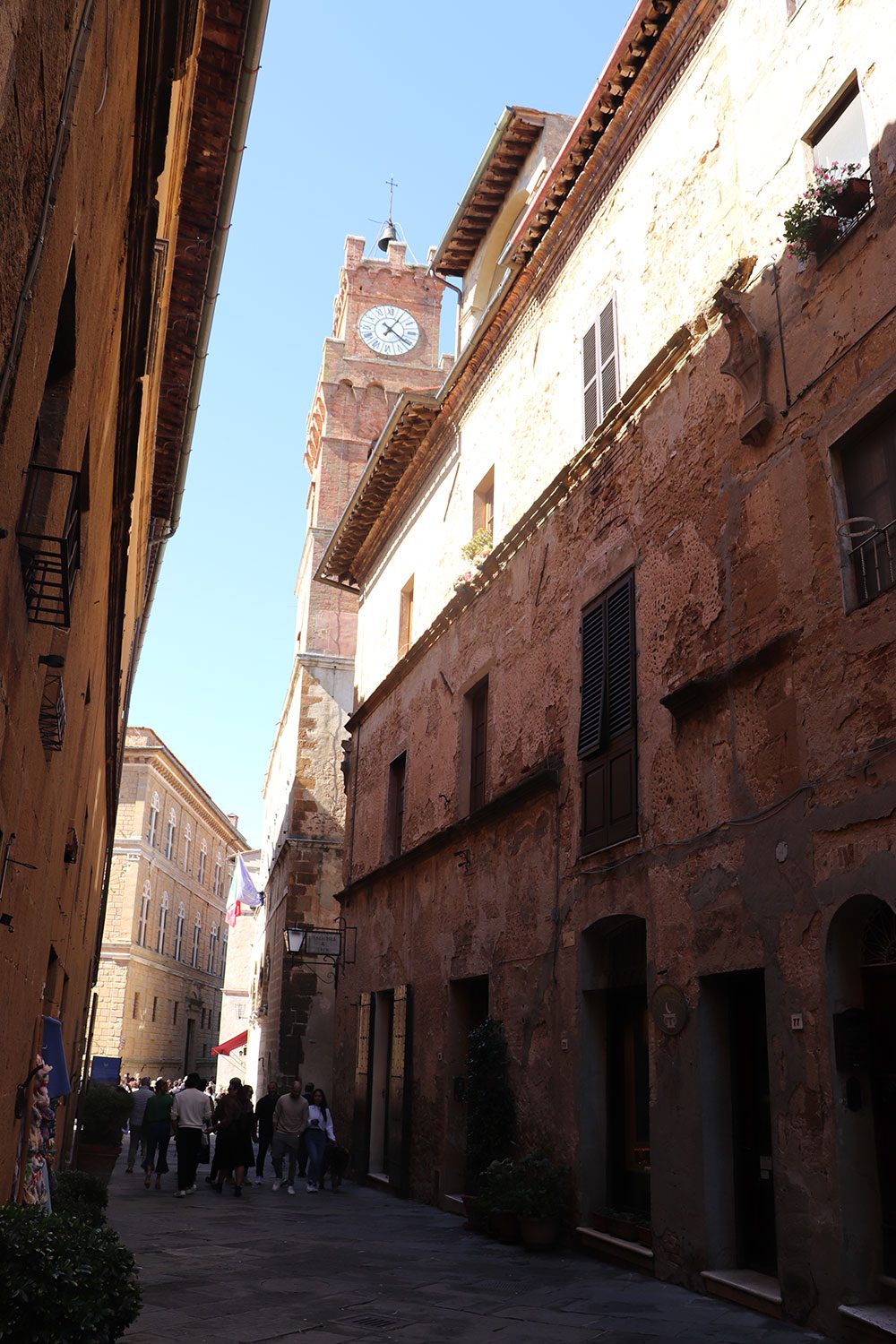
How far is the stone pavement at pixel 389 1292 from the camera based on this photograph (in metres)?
6.64

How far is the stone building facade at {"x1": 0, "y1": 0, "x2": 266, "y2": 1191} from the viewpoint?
349 centimetres

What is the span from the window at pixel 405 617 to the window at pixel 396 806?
1.87 meters

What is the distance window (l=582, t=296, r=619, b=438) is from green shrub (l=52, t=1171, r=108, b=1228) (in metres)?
7.99

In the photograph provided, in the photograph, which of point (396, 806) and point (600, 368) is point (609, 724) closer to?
point (600, 368)

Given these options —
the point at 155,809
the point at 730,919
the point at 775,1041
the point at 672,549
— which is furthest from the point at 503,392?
the point at 155,809

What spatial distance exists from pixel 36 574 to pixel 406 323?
3261 cm

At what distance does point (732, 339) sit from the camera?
28.2 feet

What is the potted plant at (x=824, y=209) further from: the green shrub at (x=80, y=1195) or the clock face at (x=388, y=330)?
the clock face at (x=388, y=330)

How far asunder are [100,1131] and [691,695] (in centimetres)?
1162

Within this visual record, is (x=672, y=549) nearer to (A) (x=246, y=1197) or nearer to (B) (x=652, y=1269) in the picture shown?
(B) (x=652, y=1269)

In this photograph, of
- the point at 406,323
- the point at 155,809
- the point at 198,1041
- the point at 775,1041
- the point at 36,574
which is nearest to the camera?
the point at 36,574

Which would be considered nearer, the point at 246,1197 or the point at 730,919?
the point at 730,919

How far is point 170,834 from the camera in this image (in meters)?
46.2

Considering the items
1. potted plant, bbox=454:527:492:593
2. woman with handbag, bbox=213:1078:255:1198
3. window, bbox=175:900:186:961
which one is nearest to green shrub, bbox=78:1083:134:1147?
woman with handbag, bbox=213:1078:255:1198
